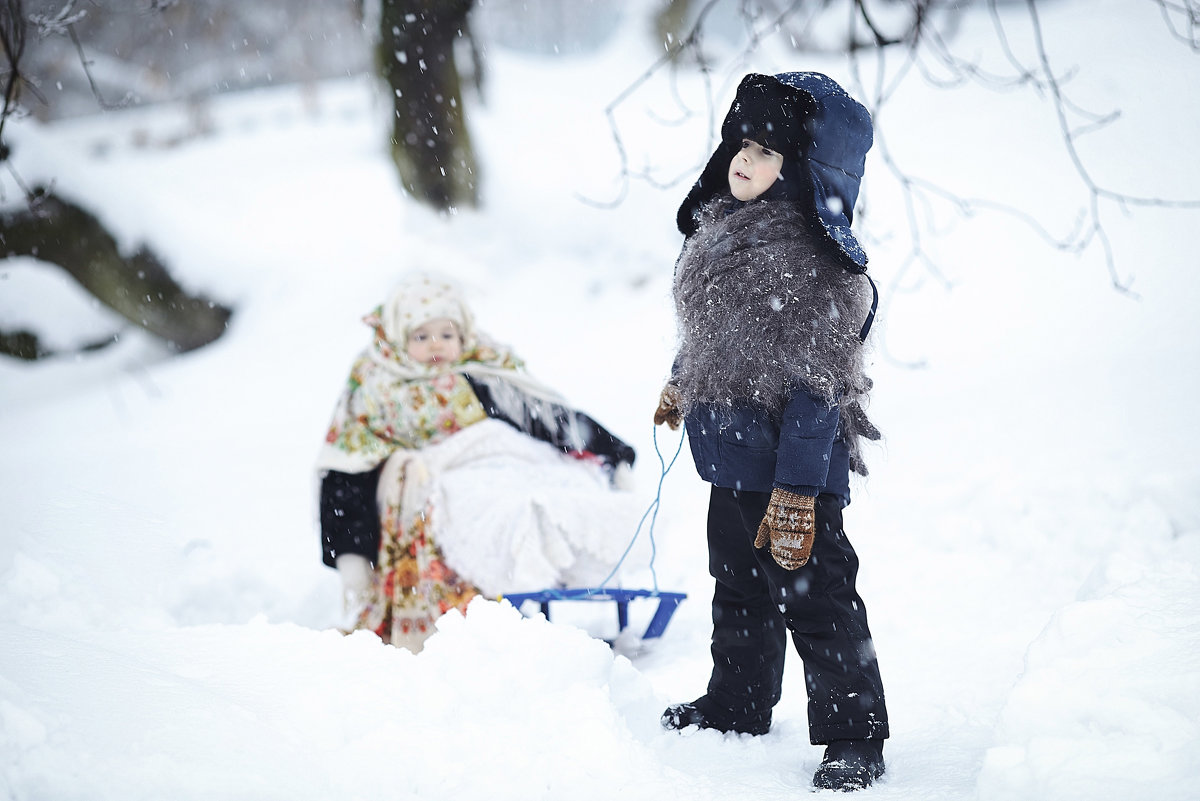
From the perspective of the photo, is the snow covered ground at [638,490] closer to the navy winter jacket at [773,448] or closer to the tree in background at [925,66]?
the tree in background at [925,66]

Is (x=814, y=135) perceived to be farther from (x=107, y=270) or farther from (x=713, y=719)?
(x=107, y=270)

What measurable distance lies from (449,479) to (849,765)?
70.8 inches

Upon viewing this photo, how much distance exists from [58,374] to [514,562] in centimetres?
616

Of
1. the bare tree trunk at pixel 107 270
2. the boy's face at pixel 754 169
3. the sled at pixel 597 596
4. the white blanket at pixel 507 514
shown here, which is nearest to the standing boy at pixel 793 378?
the boy's face at pixel 754 169

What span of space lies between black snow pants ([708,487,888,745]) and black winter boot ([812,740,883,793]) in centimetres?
3

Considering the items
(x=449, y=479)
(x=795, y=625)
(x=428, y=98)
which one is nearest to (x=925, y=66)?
(x=428, y=98)

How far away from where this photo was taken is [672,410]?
2.51 metres

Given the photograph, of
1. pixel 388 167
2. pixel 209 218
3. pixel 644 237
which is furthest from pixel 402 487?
pixel 388 167

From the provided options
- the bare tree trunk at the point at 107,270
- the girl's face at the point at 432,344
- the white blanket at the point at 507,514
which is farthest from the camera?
the bare tree trunk at the point at 107,270

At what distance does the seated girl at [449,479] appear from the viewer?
334cm

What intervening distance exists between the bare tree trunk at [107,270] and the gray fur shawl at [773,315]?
14.8ft

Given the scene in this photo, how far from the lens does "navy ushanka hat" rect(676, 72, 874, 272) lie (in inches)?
87.2

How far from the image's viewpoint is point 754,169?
7.60 ft

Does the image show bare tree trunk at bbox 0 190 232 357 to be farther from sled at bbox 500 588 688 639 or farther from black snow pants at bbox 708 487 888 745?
black snow pants at bbox 708 487 888 745
